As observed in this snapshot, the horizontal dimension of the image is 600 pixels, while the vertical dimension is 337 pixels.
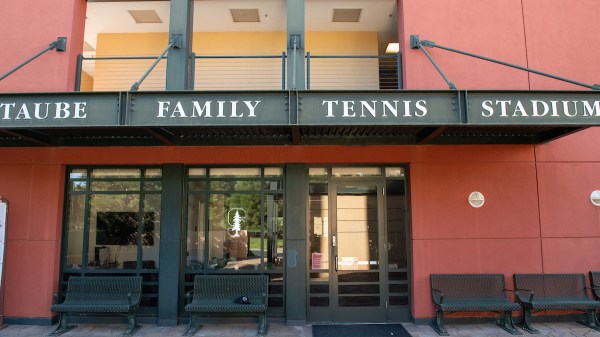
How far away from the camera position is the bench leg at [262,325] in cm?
705

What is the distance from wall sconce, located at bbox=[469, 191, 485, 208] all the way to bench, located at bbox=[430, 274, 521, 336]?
127 centimetres

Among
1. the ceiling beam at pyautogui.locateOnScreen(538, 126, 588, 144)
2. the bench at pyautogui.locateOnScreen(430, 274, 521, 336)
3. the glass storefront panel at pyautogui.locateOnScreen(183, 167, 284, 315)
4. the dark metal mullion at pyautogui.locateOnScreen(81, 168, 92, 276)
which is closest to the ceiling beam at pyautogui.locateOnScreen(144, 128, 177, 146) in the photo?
the glass storefront panel at pyautogui.locateOnScreen(183, 167, 284, 315)

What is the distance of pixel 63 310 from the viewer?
279 inches

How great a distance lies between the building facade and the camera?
7.68 meters

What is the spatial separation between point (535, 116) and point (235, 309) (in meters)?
5.57

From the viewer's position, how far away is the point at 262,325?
714 centimetres

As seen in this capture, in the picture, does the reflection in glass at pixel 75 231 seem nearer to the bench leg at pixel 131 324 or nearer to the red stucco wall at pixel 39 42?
the bench leg at pixel 131 324

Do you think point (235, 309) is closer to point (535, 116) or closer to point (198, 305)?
point (198, 305)

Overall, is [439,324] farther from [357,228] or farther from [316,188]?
[316,188]

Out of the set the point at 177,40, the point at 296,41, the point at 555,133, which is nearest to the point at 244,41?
the point at 177,40

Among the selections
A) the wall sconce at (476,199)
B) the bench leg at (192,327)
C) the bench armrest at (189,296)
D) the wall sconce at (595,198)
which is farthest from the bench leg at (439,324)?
the bench armrest at (189,296)

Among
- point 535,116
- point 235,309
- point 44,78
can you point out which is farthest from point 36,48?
point 535,116

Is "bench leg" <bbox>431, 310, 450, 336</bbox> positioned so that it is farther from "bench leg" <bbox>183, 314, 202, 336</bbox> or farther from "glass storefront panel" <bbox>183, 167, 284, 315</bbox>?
"bench leg" <bbox>183, 314, 202, 336</bbox>

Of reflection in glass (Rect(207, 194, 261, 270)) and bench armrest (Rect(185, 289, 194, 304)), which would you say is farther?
reflection in glass (Rect(207, 194, 261, 270))
